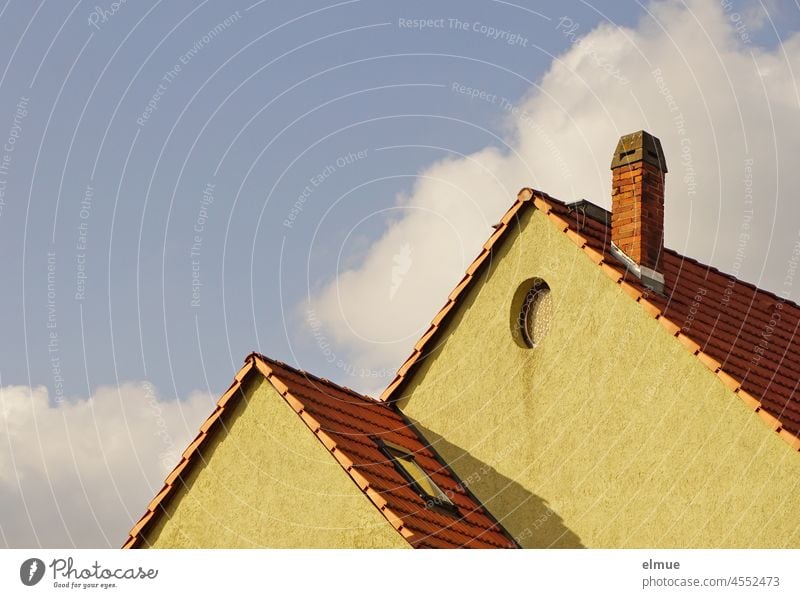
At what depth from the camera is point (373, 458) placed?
62.7 ft

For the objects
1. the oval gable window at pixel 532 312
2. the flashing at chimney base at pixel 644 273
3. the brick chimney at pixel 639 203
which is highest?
the brick chimney at pixel 639 203

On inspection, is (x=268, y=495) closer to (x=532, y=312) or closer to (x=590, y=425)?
(x=590, y=425)

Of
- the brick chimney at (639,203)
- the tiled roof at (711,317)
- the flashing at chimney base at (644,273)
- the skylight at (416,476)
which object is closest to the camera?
the tiled roof at (711,317)

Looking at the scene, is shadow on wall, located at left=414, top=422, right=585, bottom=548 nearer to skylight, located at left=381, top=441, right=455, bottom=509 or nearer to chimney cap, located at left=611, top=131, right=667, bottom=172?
skylight, located at left=381, top=441, right=455, bottom=509

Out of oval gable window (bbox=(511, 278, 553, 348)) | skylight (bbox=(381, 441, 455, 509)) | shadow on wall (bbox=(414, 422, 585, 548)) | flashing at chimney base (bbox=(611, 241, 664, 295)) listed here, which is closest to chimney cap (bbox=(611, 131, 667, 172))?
flashing at chimney base (bbox=(611, 241, 664, 295))

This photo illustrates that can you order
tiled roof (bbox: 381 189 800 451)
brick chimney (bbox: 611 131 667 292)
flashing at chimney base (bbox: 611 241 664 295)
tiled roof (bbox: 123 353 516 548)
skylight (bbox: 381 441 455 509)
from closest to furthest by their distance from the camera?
1. tiled roof (bbox: 123 353 516 548)
2. tiled roof (bbox: 381 189 800 451)
3. skylight (bbox: 381 441 455 509)
4. flashing at chimney base (bbox: 611 241 664 295)
5. brick chimney (bbox: 611 131 667 292)

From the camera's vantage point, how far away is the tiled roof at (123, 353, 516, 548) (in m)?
18.0

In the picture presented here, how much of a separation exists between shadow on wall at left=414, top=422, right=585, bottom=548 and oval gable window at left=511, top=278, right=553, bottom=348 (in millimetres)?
2075

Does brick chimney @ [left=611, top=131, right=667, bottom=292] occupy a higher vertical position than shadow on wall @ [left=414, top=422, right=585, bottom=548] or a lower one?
higher

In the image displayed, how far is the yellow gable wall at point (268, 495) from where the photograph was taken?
18.0m

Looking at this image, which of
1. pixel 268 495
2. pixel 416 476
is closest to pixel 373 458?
pixel 416 476

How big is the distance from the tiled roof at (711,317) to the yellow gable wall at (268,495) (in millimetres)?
3172

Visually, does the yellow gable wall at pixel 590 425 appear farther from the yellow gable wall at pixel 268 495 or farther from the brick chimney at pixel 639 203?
the yellow gable wall at pixel 268 495

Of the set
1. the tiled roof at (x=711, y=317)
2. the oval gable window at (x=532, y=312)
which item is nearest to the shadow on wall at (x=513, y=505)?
the tiled roof at (x=711, y=317)
